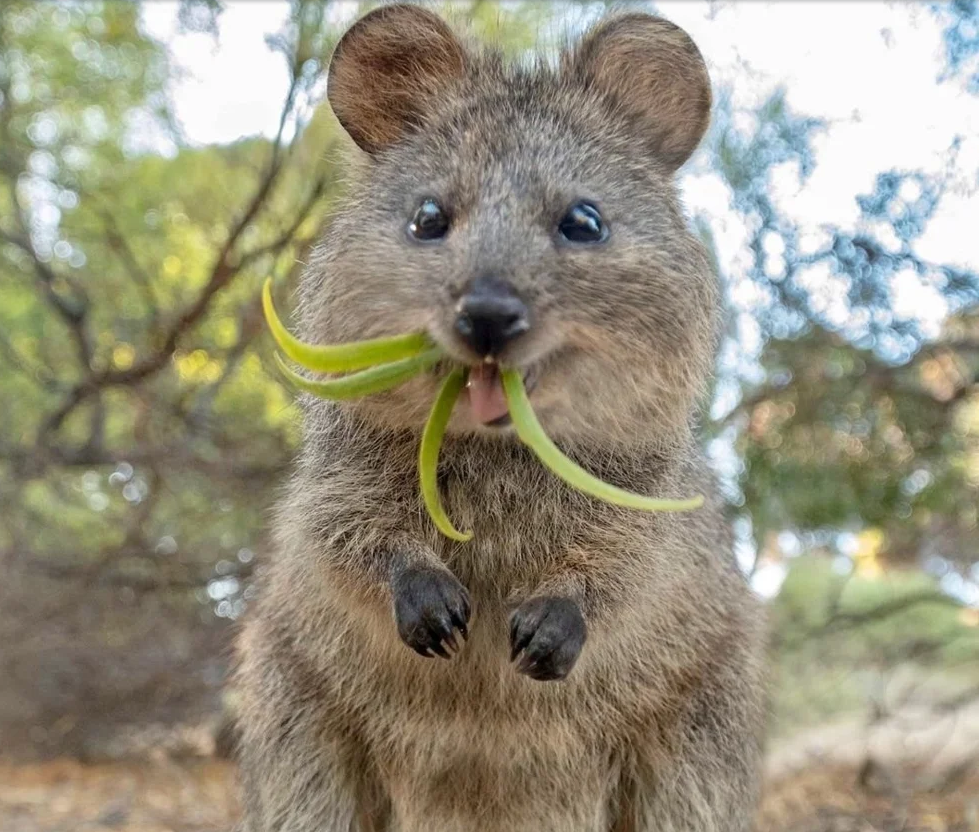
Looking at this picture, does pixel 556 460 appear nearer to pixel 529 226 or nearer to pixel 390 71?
pixel 529 226

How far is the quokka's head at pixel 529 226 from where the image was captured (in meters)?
2.62

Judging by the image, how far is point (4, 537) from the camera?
7.34 metres

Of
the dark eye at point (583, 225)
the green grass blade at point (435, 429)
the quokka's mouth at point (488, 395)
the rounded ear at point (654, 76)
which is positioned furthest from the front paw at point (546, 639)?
the rounded ear at point (654, 76)

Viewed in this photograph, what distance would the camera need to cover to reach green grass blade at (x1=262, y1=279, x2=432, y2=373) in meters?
2.40

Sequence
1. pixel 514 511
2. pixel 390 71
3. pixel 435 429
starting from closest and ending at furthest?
1. pixel 435 429
2. pixel 514 511
3. pixel 390 71

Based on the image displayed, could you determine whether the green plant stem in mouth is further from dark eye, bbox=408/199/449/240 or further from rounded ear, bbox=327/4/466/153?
rounded ear, bbox=327/4/466/153

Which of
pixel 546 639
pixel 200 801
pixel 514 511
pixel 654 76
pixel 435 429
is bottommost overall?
pixel 200 801

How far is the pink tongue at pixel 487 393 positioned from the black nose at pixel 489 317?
0.14 m

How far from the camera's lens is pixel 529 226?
277 centimetres

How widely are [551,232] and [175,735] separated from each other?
635cm

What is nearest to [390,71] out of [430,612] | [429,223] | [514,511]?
[429,223]

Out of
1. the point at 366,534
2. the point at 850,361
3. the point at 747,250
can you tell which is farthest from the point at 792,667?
the point at 366,534

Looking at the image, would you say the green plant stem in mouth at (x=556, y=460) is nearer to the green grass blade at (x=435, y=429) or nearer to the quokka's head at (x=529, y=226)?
the quokka's head at (x=529, y=226)

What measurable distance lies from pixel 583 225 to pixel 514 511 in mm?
958
